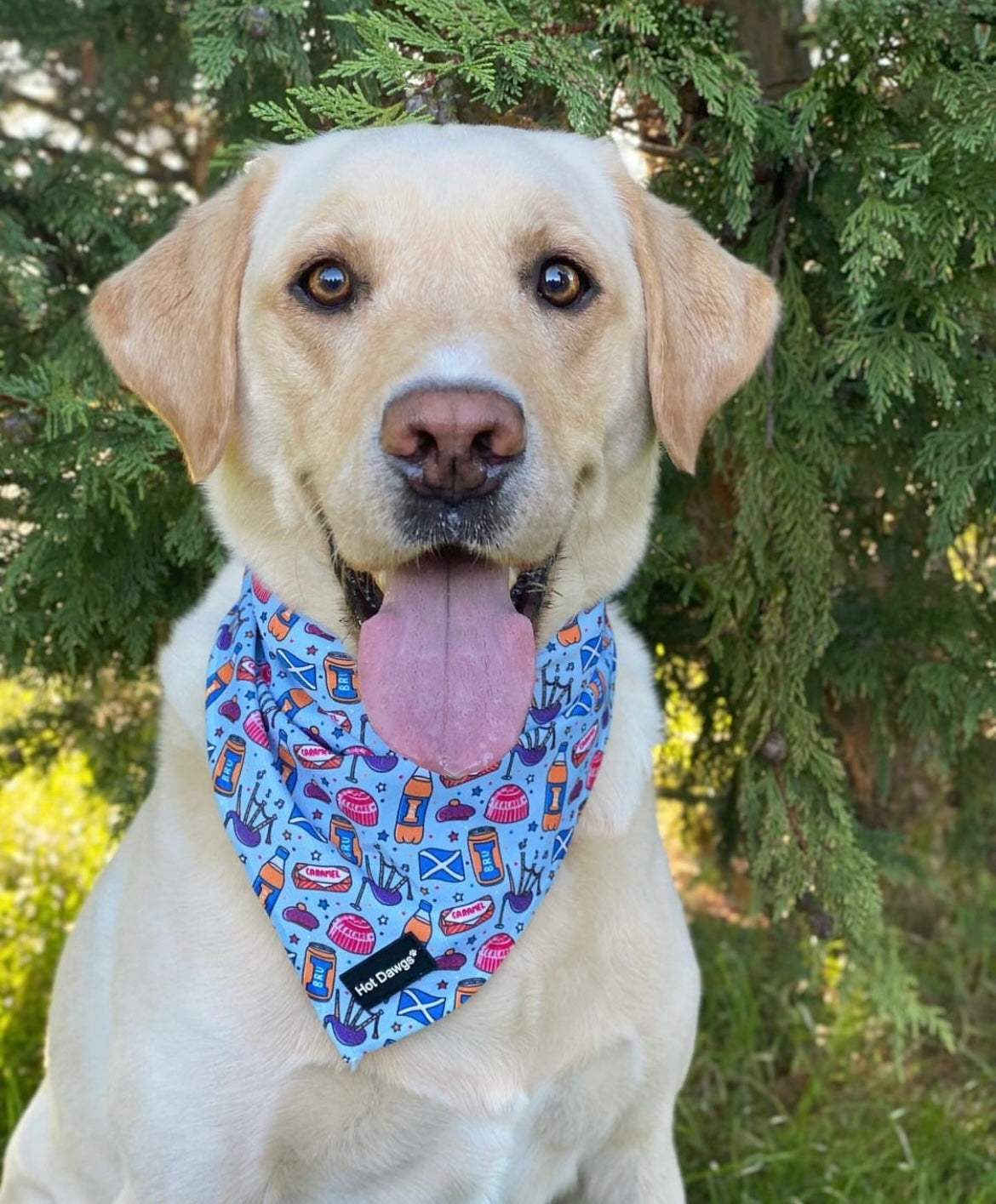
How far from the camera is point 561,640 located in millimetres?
2398

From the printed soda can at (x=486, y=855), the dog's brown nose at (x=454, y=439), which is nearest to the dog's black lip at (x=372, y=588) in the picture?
the dog's brown nose at (x=454, y=439)

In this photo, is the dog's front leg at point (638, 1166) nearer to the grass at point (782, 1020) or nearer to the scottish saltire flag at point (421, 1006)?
the scottish saltire flag at point (421, 1006)

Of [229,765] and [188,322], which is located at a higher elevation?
[188,322]

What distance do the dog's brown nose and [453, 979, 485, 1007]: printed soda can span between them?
32.5 inches

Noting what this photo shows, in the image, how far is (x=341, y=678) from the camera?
228 centimetres

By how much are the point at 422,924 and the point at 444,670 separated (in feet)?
1.64

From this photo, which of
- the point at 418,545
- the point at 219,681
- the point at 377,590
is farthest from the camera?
the point at 219,681

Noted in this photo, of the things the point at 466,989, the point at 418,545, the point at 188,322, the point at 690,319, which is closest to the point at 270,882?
the point at 466,989

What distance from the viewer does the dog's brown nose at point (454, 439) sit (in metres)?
1.84

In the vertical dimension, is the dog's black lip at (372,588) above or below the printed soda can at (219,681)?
above

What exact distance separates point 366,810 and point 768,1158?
1.85 metres

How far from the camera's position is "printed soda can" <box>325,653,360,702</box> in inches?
89.7

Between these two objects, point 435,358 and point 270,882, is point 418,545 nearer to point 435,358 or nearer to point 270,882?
point 435,358

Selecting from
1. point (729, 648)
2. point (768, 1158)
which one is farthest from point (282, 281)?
point (768, 1158)
